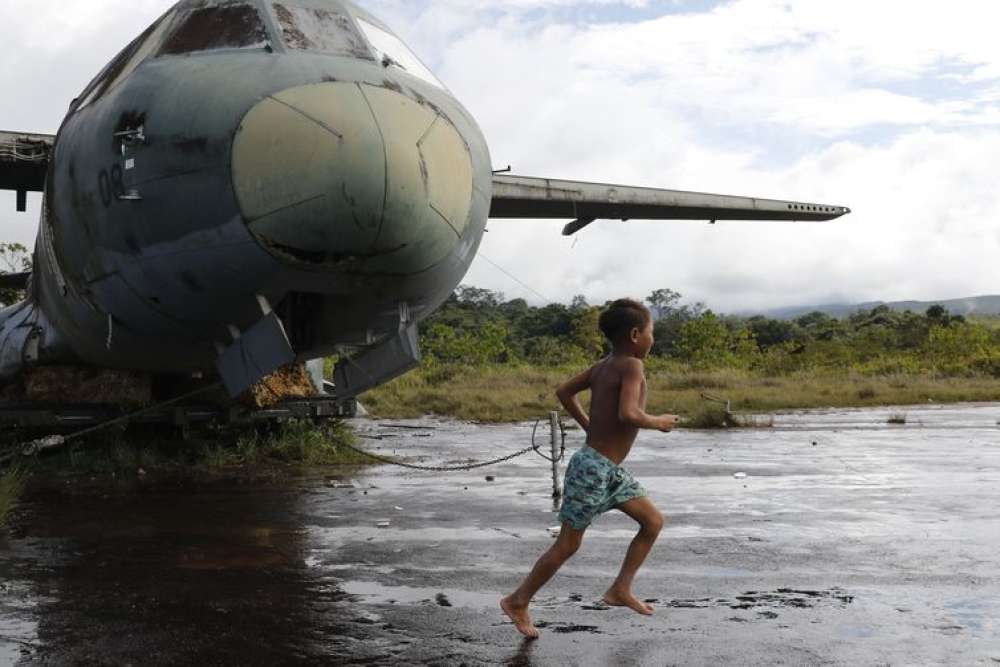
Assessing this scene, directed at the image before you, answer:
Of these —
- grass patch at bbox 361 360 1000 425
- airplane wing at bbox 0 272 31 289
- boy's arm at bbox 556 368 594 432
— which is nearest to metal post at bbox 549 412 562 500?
boy's arm at bbox 556 368 594 432

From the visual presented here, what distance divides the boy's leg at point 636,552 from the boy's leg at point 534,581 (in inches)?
10.8

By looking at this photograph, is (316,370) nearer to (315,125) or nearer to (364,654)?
(315,125)

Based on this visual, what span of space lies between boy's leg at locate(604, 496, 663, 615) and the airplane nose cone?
2.08 meters

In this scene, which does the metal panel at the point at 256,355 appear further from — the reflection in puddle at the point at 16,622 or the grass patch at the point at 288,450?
the grass patch at the point at 288,450

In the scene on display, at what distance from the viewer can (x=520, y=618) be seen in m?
4.91

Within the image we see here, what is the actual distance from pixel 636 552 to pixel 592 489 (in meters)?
0.37

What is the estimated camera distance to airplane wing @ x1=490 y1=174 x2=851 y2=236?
41.9 feet

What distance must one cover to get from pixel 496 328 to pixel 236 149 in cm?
3846

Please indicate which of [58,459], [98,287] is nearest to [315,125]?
[98,287]

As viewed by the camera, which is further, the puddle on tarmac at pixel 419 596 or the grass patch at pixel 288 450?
the grass patch at pixel 288 450

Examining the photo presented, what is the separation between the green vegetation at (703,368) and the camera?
25078mm

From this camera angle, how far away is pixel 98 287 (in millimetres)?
7789

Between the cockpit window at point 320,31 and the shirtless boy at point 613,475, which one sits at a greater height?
the cockpit window at point 320,31

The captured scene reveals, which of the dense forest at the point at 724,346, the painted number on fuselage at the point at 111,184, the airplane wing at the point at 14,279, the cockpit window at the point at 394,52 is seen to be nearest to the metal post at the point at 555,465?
the cockpit window at the point at 394,52
